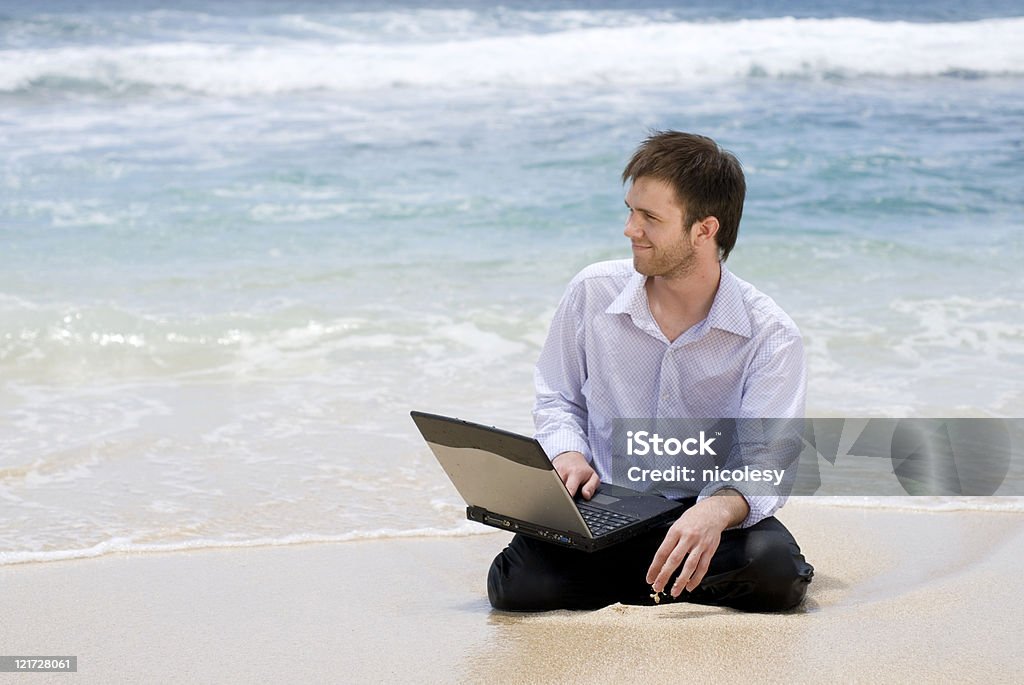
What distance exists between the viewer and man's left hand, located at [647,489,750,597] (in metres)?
2.71

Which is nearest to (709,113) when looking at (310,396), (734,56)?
(734,56)

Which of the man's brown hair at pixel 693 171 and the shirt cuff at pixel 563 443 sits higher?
the man's brown hair at pixel 693 171

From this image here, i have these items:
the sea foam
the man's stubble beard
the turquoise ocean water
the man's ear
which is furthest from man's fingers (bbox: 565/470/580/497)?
the sea foam

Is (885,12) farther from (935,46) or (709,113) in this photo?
(709,113)

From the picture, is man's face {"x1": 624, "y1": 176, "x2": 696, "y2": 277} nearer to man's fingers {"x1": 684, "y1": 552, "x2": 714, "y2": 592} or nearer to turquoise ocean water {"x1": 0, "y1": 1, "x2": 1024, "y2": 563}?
man's fingers {"x1": 684, "y1": 552, "x2": 714, "y2": 592}

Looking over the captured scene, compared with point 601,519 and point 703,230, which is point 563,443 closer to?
point 601,519

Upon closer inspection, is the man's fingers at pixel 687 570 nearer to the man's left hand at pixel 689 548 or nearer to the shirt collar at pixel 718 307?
the man's left hand at pixel 689 548

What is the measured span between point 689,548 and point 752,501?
24 cm

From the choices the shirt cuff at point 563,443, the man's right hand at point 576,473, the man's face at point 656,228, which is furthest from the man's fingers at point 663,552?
the man's face at point 656,228

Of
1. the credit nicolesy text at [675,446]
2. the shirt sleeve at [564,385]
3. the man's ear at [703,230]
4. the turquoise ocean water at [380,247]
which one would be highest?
the man's ear at [703,230]

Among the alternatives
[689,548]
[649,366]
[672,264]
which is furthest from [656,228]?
[689,548]

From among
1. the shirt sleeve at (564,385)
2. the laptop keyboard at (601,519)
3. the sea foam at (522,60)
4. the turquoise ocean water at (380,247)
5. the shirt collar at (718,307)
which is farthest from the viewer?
the sea foam at (522,60)

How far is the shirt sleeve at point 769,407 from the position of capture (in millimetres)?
2883

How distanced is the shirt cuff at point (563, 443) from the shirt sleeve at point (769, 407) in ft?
1.06
